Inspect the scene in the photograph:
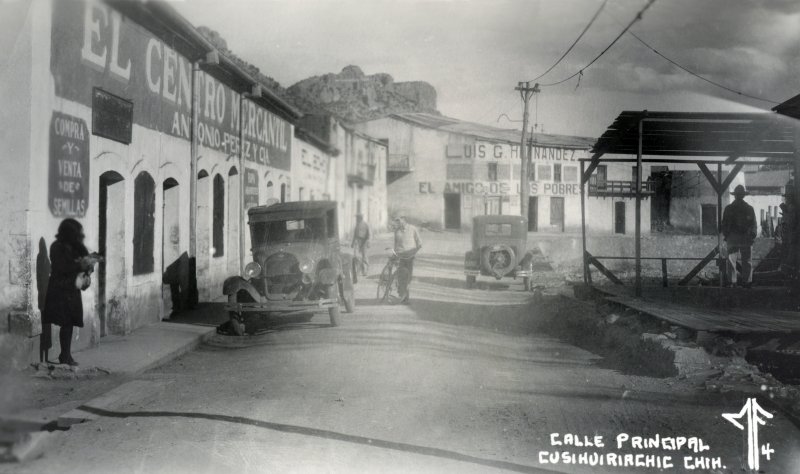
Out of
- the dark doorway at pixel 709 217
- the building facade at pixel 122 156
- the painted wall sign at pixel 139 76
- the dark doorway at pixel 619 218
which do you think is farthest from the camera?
the dark doorway at pixel 619 218

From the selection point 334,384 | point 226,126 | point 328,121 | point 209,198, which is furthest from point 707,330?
point 328,121

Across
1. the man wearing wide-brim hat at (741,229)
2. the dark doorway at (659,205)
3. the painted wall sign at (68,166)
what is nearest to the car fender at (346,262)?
the painted wall sign at (68,166)

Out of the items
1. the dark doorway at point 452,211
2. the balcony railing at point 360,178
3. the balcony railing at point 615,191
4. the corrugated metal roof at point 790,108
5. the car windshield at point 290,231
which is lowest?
the car windshield at point 290,231

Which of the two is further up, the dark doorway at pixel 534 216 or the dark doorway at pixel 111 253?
the dark doorway at pixel 534 216

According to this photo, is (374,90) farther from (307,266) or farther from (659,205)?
(659,205)

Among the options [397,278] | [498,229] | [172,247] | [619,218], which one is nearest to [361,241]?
[498,229]

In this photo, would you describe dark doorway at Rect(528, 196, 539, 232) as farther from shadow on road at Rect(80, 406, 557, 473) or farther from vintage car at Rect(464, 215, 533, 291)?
shadow on road at Rect(80, 406, 557, 473)

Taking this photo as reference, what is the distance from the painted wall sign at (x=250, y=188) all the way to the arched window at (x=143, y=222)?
14.6ft

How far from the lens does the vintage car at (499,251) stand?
1431 centimetres

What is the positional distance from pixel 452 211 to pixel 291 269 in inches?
127

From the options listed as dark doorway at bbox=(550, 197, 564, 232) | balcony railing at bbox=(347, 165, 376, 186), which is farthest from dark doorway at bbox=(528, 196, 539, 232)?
balcony railing at bbox=(347, 165, 376, 186)

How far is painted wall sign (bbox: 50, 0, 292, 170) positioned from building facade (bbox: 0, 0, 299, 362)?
0.02m

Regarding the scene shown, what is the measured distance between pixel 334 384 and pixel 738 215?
7226mm

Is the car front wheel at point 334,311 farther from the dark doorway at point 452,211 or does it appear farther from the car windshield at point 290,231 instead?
the dark doorway at point 452,211
